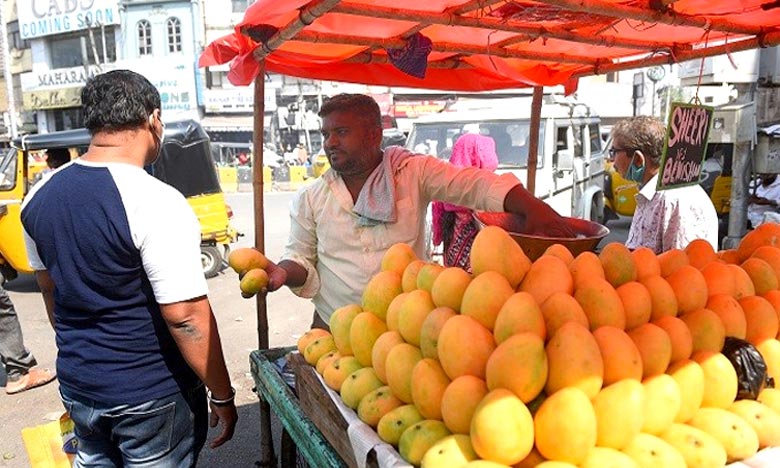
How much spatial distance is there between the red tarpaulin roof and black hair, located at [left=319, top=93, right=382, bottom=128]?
236 millimetres

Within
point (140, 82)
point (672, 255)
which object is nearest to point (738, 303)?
point (672, 255)

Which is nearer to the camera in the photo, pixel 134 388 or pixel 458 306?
pixel 458 306

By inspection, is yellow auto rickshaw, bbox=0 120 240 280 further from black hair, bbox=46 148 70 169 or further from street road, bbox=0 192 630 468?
street road, bbox=0 192 630 468

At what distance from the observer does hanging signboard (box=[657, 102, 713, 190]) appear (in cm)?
258

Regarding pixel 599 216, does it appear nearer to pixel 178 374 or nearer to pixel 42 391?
pixel 42 391

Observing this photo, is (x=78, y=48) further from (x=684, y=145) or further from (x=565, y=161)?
(x=684, y=145)

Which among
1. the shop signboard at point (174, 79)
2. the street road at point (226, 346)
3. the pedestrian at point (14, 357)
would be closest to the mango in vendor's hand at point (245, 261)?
the street road at point (226, 346)

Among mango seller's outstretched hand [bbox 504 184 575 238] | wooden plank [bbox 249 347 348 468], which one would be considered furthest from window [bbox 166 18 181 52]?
mango seller's outstretched hand [bbox 504 184 575 238]

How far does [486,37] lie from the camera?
2.84 metres

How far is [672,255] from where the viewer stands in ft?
6.20

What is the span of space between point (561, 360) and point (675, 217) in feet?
7.06

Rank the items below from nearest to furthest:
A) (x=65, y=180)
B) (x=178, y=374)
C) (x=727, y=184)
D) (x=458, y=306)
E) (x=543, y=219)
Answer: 1. (x=458, y=306)
2. (x=65, y=180)
3. (x=178, y=374)
4. (x=543, y=219)
5. (x=727, y=184)

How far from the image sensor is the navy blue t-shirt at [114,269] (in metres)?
1.78

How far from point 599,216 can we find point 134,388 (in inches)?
358
